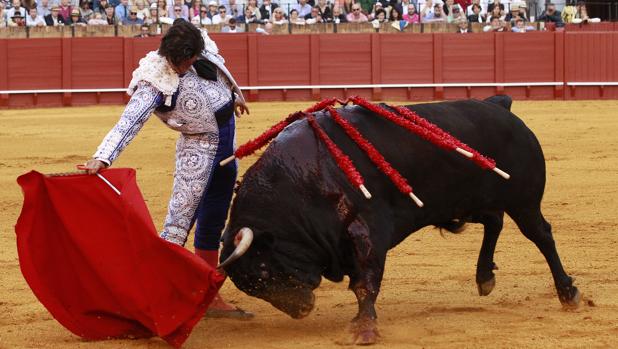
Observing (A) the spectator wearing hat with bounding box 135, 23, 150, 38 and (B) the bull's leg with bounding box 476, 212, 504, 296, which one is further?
(A) the spectator wearing hat with bounding box 135, 23, 150, 38

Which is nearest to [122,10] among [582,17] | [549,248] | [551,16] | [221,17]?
[221,17]

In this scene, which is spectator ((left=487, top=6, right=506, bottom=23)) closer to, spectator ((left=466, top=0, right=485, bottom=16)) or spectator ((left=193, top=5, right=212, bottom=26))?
spectator ((left=466, top=0, right=485, bottom=16))

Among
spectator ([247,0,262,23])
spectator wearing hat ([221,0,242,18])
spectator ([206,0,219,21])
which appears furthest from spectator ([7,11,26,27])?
spectator ([247,0,262,23])

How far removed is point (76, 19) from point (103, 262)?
13.8 metres

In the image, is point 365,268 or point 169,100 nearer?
point 365,268

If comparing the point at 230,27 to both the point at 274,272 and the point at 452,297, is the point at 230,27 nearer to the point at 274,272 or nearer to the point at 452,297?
the point at 452,297

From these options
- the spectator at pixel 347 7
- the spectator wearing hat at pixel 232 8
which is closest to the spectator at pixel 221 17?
the spectator wearing hat at pixel 232 8

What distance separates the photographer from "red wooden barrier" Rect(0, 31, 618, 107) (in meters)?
17.5

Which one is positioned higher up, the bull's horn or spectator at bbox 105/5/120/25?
spectator at bbox 105/5/120/25

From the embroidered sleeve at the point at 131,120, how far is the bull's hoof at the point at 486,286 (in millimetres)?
1647

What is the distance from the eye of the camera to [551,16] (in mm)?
18844

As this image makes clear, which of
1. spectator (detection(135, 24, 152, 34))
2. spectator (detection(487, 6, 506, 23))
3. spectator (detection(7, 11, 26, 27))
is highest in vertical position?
spectator (detection(487, 6, 506, 23))

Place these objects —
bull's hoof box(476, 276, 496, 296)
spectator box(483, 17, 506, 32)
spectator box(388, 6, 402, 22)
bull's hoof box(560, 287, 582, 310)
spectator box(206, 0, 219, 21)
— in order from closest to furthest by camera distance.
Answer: bull's hoof box(560, 287, 582, 310)
bull's hoof box(476, 276, 496, 296)
spectator box(206, 0, 219, 21)
spectator box(483, 17, 506, 32)
spectator box(388, 6, 402, 22)

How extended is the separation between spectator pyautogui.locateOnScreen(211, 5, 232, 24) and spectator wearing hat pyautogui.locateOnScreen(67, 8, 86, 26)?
1.98 m
